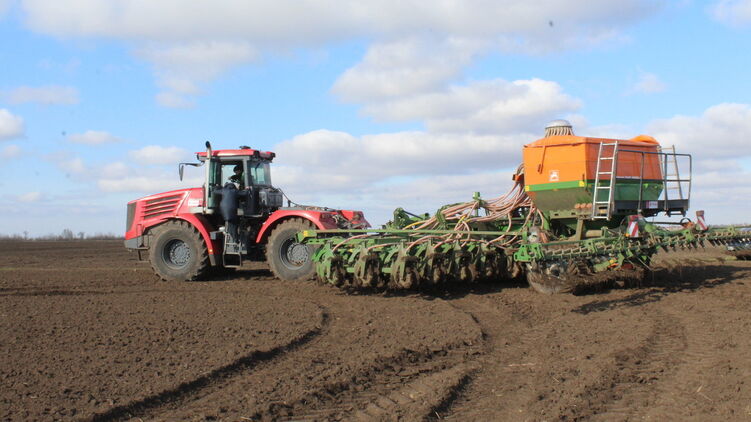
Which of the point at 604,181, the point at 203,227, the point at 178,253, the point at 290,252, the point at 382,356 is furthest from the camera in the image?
the point at 178,253

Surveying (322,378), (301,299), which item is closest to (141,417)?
(322,378)

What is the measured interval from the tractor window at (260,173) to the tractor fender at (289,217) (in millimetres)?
949

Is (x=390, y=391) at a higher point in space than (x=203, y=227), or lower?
lower

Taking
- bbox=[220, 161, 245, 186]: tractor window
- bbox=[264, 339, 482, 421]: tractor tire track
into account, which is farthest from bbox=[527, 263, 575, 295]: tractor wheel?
bbox=[220, 161, 245, 186]: tractor window

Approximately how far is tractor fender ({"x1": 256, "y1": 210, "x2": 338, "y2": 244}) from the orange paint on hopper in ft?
11.7

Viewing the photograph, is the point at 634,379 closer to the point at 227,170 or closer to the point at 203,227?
the point at 203,227

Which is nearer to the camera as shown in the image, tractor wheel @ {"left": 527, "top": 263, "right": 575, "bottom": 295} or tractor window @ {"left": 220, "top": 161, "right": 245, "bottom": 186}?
tractor wheel @ {"left": 527, "top": 263, "right": 575, "bottom": 295}

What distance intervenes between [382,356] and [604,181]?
18.4 feet

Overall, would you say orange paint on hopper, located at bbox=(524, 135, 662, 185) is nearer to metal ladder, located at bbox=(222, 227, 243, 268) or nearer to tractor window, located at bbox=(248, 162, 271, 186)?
tractor window, located at bbox=(248, 162, 271, 186)

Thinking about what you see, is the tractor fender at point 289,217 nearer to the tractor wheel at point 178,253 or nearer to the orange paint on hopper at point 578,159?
the tractor wheel at point 178,253

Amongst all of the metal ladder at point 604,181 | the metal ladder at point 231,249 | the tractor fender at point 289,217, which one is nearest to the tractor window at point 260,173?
the tractor fender at point 289,217

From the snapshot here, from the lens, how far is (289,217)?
39.6ft

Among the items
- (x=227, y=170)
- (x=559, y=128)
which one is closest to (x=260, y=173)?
(x=227, y=170)

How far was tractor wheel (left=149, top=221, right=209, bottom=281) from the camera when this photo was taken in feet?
41.0
